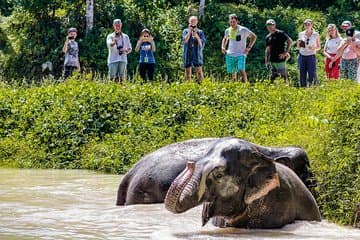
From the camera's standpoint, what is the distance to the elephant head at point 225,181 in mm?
8289

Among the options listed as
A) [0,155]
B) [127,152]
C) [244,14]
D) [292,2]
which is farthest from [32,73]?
[127,152]

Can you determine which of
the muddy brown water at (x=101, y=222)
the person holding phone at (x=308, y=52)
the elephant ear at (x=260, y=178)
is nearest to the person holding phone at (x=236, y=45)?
the person holding phone at (x=308, y=52)

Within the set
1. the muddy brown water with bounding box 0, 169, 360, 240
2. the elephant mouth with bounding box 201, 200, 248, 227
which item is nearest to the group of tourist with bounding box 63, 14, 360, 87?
the muddy brown water with bounding box 0, 169, 360, 240

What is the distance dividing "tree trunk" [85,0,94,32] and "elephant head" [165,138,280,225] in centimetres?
2155

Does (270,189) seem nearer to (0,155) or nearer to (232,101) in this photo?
(232,101)

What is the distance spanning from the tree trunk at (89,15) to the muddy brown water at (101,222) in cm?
1764

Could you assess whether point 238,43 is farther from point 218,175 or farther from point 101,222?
point 218,175

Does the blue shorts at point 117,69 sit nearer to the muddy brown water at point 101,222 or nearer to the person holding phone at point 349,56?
the person holding phone at point 349,56

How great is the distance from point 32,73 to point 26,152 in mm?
12910

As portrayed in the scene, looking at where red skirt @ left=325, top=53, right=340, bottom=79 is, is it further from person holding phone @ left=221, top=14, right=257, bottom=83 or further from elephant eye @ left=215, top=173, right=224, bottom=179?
elephant eye @ left=215, top=173, right=224, bottom=179

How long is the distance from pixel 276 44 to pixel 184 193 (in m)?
13.4

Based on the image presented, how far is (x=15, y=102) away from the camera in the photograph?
1856 cm

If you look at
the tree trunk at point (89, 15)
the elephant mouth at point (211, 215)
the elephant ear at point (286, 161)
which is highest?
the tree trunk at point (89, 15)

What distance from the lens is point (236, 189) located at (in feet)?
28.3
